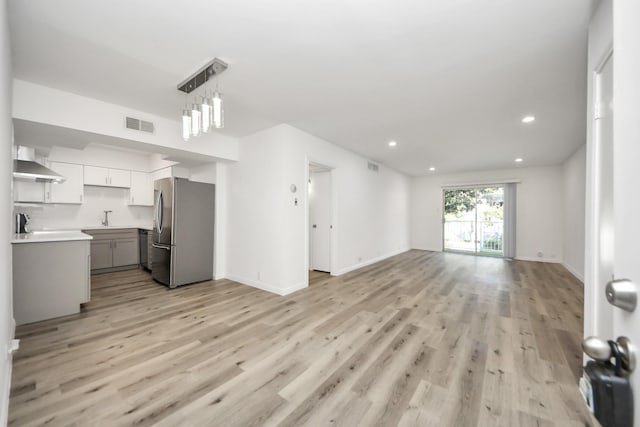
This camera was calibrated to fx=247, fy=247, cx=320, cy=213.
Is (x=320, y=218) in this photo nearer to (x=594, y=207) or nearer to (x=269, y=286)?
(x=269, y=286)

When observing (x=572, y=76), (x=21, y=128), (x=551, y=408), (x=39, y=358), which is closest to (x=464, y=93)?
(x=572, y=76)

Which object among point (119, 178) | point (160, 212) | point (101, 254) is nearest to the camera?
point (160, 212)

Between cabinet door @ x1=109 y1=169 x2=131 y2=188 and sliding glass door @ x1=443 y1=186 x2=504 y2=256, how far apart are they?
8712 mm

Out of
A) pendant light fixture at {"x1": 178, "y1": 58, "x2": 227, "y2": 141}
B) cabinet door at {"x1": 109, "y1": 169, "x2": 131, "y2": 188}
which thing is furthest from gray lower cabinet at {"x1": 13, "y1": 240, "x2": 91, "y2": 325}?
cabinet door at {"x1": 109, "y1": 169, "x2": 131, "y2": 188}

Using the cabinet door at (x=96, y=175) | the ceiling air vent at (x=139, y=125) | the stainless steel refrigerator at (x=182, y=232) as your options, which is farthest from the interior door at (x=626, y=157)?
the cabinet door at (x=96, y=175)

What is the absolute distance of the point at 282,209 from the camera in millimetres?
3762

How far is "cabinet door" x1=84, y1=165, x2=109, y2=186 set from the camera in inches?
197

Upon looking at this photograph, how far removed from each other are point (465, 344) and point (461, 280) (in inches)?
102

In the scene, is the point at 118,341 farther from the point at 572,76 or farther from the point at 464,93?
the point at 572,76

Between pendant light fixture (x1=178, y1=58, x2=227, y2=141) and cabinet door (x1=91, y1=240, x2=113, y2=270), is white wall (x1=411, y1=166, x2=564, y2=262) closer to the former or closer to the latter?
pendant light fixture (x1=178, y1=58, x2=227, y2=141)

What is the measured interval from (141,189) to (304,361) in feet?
18.9

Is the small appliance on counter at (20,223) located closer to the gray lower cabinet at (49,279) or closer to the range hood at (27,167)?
the range hood at (27,167)

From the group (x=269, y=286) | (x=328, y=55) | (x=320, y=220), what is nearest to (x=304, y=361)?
(x=269, y=286)

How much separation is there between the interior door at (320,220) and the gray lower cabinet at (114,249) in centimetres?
386
